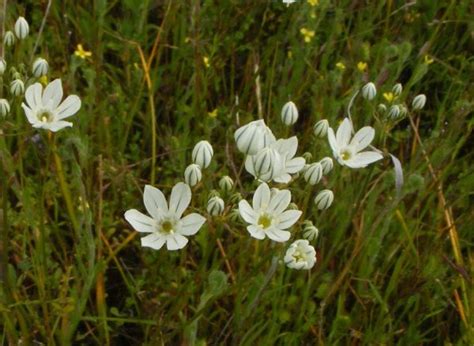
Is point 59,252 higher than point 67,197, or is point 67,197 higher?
point 67,197

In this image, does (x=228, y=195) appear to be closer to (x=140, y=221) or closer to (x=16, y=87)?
(x=140, y=221)

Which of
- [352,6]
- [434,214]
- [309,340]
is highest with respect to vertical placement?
[352,6]

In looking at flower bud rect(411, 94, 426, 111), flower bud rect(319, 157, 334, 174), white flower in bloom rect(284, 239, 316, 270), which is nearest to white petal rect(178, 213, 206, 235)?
white flower in bloom rect(284, 239, 316, 270)

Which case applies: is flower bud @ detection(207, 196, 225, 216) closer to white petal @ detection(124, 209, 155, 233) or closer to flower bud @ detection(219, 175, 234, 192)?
flower bud @ detection(219, 175, 234, 192)

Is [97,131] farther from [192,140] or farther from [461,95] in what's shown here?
[461,95]

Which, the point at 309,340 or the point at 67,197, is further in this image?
the point at 309,340

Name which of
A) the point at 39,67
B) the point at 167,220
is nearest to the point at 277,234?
the point at 167,220

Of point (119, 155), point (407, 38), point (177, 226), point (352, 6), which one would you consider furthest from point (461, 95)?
point (177, 226)

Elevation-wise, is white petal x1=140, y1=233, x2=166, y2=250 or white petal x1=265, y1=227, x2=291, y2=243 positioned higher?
white petal x1=265, y1=227, x2=291, y2=243
